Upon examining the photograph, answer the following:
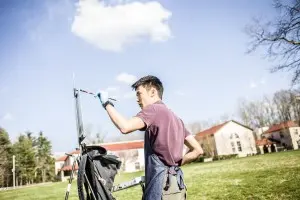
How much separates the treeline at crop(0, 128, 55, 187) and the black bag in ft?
235

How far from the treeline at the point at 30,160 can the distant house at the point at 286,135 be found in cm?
6592

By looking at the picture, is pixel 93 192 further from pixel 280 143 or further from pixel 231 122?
pixel 280 143

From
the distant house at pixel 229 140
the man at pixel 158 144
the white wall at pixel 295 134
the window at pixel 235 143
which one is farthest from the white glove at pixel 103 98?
the white wall at pixel 295 134

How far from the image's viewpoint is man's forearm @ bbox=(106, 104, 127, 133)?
2.50 meters

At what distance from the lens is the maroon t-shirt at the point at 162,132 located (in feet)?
8.77

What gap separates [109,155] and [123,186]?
443 mm

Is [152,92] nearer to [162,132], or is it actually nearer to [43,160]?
[162,132]

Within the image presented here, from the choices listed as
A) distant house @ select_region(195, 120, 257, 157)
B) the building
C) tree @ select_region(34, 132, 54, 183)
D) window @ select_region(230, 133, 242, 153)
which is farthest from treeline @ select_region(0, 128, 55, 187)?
the building

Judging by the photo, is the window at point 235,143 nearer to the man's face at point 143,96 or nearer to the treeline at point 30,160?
the treeline at point 30,160

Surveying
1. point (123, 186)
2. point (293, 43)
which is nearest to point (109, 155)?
point (123, 186)

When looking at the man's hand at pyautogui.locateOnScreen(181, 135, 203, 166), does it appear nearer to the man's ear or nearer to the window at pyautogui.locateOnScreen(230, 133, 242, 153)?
the man's ear

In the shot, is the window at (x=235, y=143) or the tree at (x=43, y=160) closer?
the window at (x=235, y=143)

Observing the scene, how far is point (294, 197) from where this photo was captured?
6574 mm

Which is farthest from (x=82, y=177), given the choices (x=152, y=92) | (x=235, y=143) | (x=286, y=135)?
(x=286, y=135)
